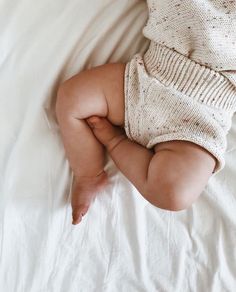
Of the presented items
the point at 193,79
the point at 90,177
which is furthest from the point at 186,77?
the point at 90,177

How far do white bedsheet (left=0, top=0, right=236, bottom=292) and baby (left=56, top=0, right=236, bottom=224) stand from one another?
48 mm

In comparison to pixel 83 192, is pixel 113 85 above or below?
above

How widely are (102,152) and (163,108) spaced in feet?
0.58

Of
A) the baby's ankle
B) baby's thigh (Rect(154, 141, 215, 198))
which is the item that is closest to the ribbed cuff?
baby's thigh (Rect(154, 141, 215, 198))

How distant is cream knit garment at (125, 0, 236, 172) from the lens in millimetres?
856

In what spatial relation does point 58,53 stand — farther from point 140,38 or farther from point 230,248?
point 230,248

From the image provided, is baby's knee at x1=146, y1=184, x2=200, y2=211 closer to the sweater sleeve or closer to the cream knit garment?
the cream knit garment

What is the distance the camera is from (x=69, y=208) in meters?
0.95

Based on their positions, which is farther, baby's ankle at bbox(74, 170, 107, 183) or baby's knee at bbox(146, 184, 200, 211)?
baby's ankle at bbox(74, 170, 107, 183)

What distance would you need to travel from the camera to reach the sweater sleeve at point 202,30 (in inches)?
33.6

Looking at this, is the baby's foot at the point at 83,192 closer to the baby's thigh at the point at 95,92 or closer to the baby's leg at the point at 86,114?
the baby's leg at the point at 86,114

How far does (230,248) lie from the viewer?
953 mm

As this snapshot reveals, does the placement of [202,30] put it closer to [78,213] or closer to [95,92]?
[95,92]

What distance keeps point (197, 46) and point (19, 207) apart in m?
0.51
